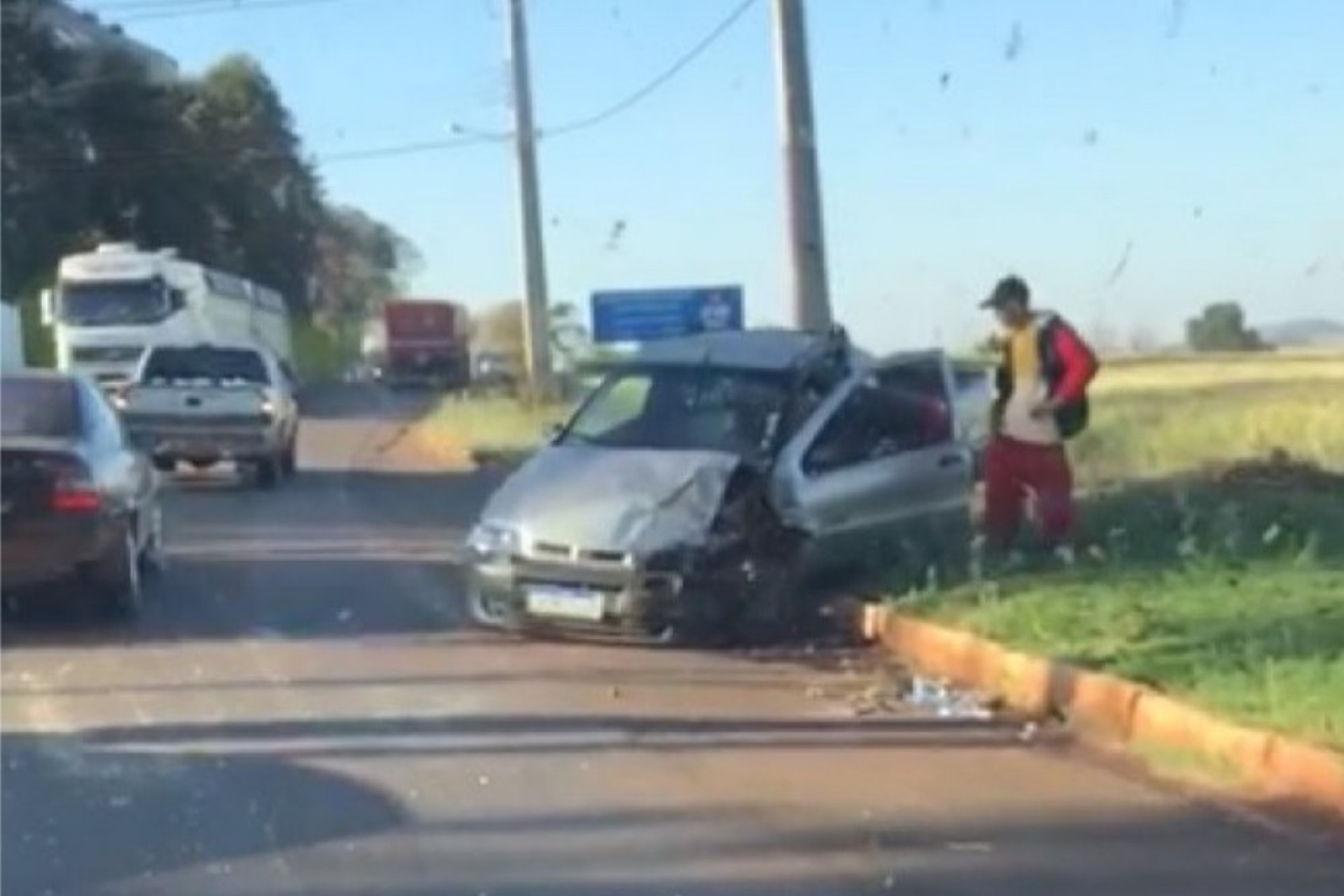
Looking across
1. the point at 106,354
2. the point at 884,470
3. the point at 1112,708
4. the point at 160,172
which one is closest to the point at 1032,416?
the point at 884,470

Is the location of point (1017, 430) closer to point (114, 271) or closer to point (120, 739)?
point (120, 739)

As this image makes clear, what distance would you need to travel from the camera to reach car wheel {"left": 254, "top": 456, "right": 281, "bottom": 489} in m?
33.0

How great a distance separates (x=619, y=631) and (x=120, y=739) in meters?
4.26

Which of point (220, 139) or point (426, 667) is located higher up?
point (220, 139)

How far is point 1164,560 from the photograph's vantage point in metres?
16.8

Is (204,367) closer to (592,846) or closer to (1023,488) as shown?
(1023,488)

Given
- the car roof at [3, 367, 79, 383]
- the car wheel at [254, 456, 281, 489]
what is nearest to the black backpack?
the car roof at [3, 367, 79, 383]

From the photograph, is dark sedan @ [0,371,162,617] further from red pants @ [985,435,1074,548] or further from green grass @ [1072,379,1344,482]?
green grass @ [1072,379,1344,482]

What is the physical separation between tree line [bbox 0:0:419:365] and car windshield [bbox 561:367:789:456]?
88.1ft

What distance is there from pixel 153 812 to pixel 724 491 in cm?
642

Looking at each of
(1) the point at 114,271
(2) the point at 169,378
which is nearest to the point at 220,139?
(1) the point at 114,271

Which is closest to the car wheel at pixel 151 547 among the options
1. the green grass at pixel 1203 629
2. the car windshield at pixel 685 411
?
the car windshield at pixel 685 411

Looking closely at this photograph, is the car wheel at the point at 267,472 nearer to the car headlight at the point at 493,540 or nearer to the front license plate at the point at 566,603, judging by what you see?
the car headlight at the point at 493,540

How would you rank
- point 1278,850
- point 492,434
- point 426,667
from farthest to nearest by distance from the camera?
point 492,434 → point 426,667 → point 1278,850
